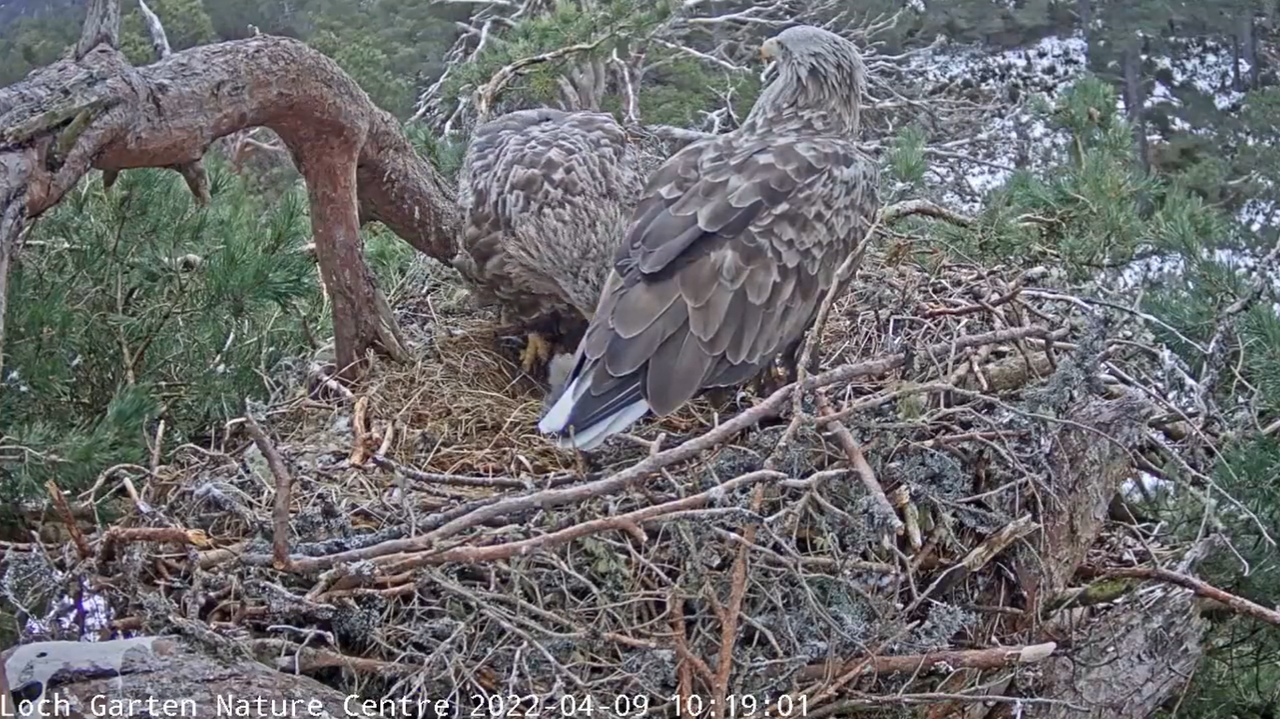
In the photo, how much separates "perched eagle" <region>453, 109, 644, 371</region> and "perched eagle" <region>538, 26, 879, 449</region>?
19 centimetres

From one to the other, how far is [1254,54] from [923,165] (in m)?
5.96

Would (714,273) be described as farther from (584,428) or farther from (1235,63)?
(1235,63)

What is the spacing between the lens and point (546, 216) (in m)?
3.50

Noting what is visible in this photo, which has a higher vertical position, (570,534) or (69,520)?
(69,520)

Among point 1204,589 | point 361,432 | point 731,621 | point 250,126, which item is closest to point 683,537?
point 731,621

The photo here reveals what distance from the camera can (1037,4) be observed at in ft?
31.8

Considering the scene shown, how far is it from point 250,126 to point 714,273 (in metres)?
1.11

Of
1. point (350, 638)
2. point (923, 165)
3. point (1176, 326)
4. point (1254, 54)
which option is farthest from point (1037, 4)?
point (350, 638)

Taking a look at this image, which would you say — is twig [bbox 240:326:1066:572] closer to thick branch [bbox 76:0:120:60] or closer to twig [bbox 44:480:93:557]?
twig [bbox 44:480:93:557]

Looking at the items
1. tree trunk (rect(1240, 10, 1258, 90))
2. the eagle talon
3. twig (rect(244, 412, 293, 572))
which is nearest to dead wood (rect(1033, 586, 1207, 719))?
the eagle talon

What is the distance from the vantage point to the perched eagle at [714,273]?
2980mm

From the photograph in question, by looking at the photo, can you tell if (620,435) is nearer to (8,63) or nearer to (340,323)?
(340,323)

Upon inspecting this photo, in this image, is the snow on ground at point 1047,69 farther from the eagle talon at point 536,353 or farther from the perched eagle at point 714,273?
the perched eagle at point 714,273

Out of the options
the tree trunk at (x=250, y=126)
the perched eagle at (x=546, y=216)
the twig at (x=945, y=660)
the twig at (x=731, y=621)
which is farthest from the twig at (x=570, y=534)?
the perched eagle at (x=546, y=216)
